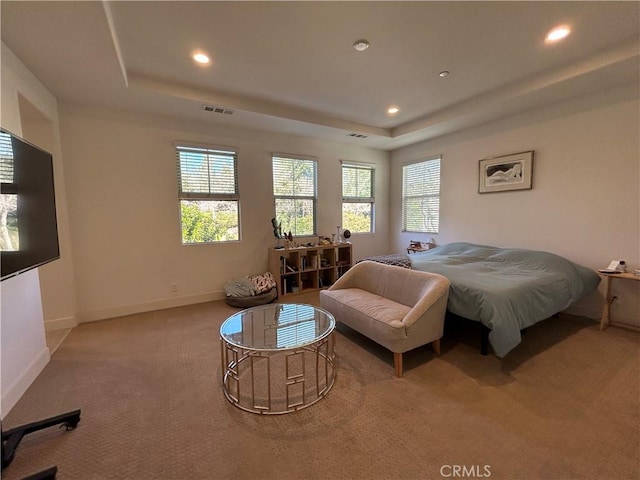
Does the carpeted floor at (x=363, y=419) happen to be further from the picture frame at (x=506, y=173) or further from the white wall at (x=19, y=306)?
the picture frame at (x=506, y=173)

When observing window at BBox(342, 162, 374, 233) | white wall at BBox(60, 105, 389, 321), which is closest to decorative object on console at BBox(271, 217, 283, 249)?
white wall at BBox(60, 105, 389, 321)

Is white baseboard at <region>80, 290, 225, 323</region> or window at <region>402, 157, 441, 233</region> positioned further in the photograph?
window at <region>402, 157, 441, 233</region>

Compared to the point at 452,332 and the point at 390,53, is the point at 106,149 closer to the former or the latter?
the point at 390,53

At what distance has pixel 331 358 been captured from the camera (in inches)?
94.3

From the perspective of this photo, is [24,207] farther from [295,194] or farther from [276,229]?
[295,194]

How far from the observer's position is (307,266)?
4664 mm

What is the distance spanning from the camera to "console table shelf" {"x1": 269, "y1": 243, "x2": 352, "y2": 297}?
4.34m

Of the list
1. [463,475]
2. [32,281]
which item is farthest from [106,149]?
[463,475]

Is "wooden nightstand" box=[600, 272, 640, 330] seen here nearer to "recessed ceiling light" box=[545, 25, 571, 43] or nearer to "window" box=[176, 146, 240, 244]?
"recessed ceiling light" box=[545, 25, 571, 43]

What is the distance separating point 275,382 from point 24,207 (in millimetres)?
1949

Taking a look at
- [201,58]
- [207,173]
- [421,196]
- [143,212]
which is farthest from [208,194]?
[421,196]

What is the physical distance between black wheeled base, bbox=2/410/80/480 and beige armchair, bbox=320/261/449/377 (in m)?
2.01

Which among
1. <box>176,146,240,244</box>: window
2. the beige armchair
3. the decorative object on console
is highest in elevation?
<box>176,146,240,244</box>: window

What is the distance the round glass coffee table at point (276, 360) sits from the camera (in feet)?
6.15
